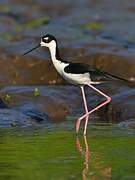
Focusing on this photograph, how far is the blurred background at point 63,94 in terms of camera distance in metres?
10.3

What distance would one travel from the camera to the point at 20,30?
21938mm

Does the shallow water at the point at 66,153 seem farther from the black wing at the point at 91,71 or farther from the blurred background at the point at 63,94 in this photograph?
the black wing at the point at 91,71

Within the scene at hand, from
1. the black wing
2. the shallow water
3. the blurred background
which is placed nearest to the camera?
the shallow water

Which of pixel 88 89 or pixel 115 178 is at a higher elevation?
pixel 115 178

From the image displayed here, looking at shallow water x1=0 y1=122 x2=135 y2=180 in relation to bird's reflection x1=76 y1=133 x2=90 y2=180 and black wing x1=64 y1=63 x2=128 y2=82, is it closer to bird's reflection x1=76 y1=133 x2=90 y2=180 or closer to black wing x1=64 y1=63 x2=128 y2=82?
bird's reflection x1=76 y1=133 x2=90 y2=180

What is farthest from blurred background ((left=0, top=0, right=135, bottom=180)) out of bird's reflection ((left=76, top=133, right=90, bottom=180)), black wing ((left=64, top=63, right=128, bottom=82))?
black wing ((left=64, top=63, right=128, bottom=82))

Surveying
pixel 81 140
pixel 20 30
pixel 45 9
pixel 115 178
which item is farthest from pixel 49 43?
pixel 45 9

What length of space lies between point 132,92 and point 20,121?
8.27ft

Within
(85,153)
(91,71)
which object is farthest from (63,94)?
(85,153)

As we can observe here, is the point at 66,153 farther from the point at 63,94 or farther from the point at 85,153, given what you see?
the point at 63,94

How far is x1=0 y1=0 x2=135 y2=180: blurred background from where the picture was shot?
1027cm

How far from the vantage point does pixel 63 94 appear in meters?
15.8

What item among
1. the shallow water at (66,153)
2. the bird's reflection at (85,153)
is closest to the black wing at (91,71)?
the shallow water at (66,153)

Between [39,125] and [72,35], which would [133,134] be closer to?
[39,125]
